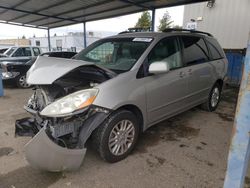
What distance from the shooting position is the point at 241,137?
1445mm

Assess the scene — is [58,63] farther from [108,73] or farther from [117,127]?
[117,127]

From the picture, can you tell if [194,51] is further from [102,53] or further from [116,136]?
[116,136]

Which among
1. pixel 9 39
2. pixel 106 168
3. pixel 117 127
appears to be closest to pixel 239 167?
pixel 117 127

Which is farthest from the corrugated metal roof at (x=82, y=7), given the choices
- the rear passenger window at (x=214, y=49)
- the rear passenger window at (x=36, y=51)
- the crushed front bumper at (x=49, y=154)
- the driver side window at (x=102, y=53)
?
the crushed front bumper at (x=49, y=154)

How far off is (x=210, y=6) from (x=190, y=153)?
8589 mm

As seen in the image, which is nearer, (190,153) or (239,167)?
(239,167)

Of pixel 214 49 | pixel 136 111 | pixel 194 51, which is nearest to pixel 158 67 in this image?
pixel 136 111

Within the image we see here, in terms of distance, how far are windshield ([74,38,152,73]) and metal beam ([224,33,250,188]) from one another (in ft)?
5.37

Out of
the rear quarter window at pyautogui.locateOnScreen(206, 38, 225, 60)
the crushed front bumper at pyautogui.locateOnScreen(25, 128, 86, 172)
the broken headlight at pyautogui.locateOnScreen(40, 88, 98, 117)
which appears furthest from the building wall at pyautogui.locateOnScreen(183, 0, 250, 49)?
the crushed front bumper at pyautogui.locateOnScreen(25, 128, 86, 172)

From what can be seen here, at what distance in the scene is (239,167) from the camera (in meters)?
1.50

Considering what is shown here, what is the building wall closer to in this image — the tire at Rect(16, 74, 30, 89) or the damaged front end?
the damaged front end

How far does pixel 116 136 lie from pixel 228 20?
28.7 ft

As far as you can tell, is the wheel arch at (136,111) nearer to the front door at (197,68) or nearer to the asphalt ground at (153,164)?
the asphalt ground at (153,164)

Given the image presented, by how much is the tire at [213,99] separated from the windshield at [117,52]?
234 centimetres
